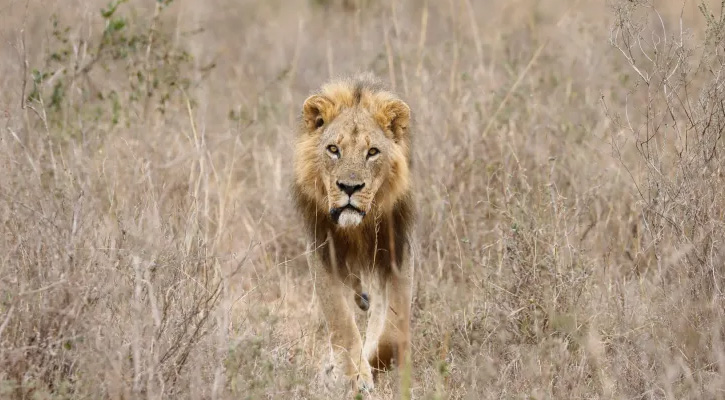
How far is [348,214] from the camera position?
18.6ft

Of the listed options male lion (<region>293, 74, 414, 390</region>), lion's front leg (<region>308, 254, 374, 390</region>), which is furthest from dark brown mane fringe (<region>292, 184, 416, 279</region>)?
lion's front leg (<region>308, 254, 374, 390</region>)

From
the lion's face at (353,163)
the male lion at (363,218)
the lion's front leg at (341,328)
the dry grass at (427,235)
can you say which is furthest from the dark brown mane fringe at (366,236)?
the dry grass at (427,235)

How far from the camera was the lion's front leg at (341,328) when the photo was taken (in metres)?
5.89

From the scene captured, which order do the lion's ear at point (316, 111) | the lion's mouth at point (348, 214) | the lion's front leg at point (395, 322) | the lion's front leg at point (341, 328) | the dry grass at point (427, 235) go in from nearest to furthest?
the dry grass at point (427, 235)
the lion's mouth at point (348, 214)
the lion's front leg at point (341, 328)
the lion's front leg at point (395, 322)
the lion's ear at point (316, 111)

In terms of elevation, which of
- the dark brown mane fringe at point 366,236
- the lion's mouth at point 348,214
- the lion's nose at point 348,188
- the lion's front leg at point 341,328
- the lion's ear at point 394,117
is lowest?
the lion's front leg at point 341,328

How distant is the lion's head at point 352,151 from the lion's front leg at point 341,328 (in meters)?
0.44

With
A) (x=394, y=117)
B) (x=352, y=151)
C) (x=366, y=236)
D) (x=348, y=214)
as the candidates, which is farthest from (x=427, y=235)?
(x=348, y=214)

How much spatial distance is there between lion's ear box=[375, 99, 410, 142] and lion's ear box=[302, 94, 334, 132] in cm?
31

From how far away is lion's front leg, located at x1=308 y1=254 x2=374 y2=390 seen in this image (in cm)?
589

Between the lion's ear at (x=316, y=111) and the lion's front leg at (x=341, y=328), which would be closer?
the lion's front leg at (x=341, y=328)

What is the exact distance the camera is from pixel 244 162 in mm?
9195

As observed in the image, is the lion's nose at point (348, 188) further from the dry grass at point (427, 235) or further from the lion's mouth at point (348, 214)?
the dry grass at point (427, 235)

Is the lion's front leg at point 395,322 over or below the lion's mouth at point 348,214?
below

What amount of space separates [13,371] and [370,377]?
2.13 m
